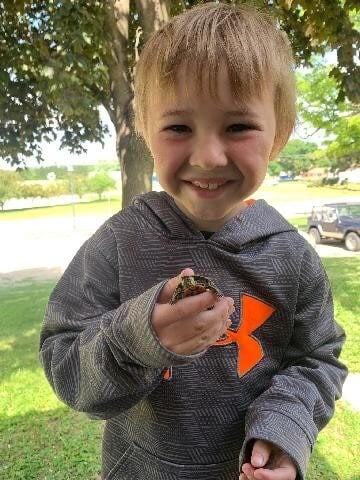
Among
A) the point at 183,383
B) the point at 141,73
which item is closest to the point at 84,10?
the point at 141,73

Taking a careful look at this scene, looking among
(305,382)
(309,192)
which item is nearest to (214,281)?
(305,382)

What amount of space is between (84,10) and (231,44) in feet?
8.60

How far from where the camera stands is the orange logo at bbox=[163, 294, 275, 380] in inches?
35.6

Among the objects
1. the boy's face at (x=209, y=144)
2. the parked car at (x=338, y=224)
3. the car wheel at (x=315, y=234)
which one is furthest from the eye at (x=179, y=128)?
the car wheel at (x=315, y=234)

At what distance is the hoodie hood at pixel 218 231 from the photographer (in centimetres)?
92

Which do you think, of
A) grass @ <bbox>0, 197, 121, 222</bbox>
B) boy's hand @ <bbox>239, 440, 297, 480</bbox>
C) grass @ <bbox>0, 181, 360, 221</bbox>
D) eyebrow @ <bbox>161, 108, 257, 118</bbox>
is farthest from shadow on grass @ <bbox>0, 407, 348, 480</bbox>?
grass @ <bbox>0, 197, 121, 222</bbox>

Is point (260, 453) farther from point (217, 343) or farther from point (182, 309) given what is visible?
point (182, 309)

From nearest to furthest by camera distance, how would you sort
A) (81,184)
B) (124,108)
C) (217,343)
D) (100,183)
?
(217,343) < (124,108) < (81,184) < (100,183)

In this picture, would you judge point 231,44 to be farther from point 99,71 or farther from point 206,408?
point 99,71

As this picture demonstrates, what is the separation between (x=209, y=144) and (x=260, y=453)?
0.50 metres

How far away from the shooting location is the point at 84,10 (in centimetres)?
306

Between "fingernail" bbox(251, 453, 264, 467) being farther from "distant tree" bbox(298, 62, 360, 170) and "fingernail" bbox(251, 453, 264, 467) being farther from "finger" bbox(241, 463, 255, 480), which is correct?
"distant tree" bbox(298, 62, 360, 170)

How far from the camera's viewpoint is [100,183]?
9.92m

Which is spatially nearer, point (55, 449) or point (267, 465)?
point (267, 465)
